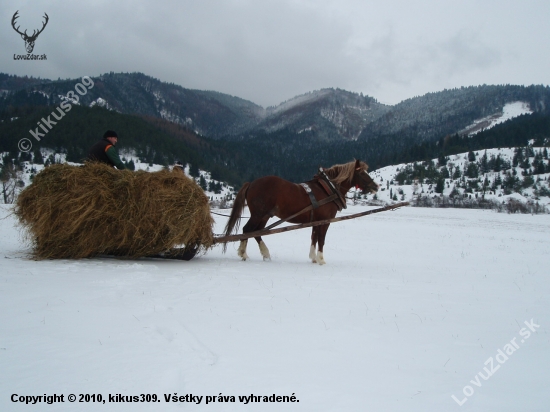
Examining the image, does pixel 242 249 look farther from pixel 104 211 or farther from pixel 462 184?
pixel 462 184

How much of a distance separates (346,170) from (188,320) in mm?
6237

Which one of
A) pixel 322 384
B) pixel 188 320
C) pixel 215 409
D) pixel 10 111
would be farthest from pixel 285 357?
pixel 10 111

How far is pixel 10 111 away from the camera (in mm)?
113000

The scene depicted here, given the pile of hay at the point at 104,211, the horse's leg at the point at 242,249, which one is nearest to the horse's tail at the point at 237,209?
the horse's leg at the point at 242,249

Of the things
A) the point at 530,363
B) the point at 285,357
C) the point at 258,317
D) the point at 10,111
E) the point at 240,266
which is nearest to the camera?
the point at 285,357

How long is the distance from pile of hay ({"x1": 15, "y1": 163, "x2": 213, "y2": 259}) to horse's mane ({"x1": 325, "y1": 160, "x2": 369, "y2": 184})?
3.80m

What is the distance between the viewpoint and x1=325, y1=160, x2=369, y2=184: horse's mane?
8.32 metres

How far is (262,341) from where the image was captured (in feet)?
9.50

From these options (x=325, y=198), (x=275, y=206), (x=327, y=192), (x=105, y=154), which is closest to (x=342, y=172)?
(x=327, y=192)

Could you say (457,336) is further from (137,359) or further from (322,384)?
(137,359)

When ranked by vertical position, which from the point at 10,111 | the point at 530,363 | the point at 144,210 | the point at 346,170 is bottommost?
the point at 530,363

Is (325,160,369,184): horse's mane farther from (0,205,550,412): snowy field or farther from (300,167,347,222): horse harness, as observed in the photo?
(0,205,550,412): snowy field

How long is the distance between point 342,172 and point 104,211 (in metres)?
5.59

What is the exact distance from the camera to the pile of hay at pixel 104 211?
561cm
